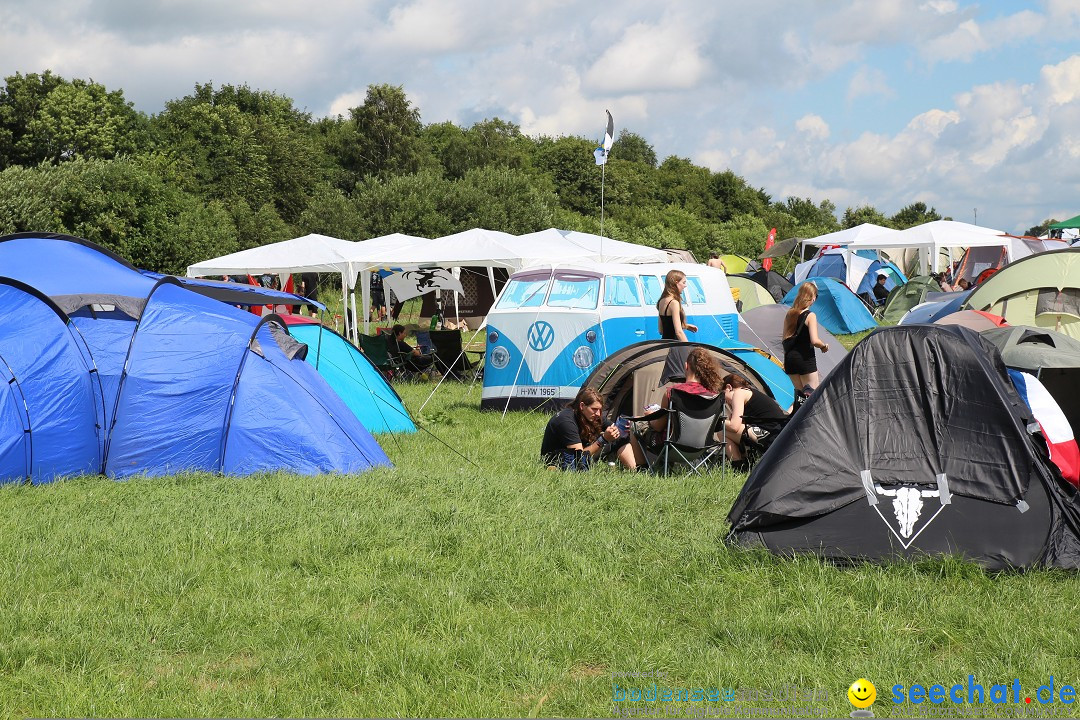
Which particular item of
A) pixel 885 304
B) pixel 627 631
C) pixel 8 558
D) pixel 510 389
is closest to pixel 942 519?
pixel 627 631

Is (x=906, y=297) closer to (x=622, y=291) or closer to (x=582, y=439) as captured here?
(x=622, y=291)

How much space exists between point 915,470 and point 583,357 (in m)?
6.66

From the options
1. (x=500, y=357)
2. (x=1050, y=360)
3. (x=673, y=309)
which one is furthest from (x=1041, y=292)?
(x=500, y=357)

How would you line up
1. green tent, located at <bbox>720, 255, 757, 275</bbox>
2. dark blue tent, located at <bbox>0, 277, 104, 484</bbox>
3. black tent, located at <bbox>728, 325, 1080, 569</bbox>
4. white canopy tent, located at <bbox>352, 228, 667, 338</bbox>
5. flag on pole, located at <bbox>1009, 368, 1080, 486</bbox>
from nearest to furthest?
black tent, located at <bbox>728, 325, 1080, 569</bbox>, flag on pole, located at <bbox>1009, 368, 1080, 486</bbox>, dark blue tent, located at <bbox>0, 277, 104, 484</bbox>, white canopy tent, located at <bbox>352, 228, 667, 338</bbox>, green tent, located at <bbox>720, 255, 757, 275</bbox>

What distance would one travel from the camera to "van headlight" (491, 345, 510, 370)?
489 inches

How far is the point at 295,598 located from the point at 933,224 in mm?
25478

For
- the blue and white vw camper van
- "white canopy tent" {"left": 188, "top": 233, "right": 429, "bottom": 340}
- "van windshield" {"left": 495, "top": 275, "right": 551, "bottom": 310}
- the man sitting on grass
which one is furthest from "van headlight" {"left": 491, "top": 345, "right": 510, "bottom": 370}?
"white canopy tent" {"left": 188, "top": 233, "right": 429, "bottom": 340}

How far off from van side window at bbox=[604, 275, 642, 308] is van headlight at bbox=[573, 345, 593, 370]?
657 millimetres

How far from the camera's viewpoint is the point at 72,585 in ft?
18.0

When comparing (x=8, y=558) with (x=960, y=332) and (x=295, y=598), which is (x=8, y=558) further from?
(x=960, y=332)

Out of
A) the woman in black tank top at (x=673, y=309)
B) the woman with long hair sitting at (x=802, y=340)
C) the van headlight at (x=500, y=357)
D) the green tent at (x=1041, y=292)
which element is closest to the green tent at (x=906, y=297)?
the green tent at (x=1041, y=292)

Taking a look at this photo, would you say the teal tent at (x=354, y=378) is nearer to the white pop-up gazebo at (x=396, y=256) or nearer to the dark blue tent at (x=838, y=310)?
the white pop-up gazebo at (x=396, y=256)

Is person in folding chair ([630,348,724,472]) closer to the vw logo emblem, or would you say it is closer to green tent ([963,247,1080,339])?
the vw logo emblem

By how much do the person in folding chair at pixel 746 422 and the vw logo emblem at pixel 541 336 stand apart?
13.5 feet
